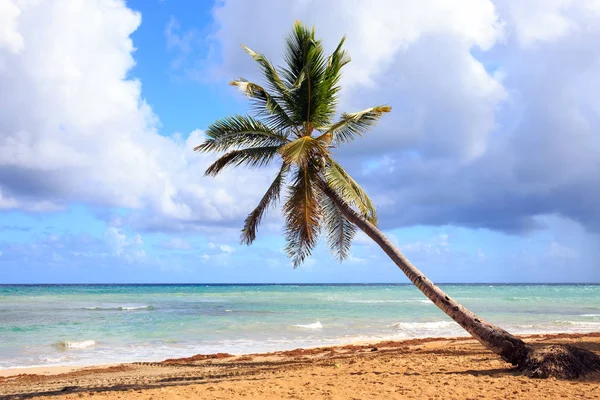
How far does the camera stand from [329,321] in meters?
25.2

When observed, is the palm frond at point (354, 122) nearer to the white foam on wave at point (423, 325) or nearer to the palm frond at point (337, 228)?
the palm frond at point (337, 228)

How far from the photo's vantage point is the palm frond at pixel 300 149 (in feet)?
32.2

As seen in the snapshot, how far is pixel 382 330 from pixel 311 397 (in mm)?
14488

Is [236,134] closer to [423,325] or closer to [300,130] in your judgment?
[300,130]

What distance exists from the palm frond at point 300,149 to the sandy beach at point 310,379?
3.91 meters

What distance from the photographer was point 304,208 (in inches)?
438

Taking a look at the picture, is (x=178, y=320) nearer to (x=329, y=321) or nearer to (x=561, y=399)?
(x=329, y=321)

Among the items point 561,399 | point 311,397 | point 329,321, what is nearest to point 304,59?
point 311,397

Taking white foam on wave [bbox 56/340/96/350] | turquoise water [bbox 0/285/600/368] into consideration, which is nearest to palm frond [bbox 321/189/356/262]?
turquoise water [bbox 0/285/600/368]

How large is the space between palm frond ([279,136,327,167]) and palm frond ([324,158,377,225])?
1.61 ft

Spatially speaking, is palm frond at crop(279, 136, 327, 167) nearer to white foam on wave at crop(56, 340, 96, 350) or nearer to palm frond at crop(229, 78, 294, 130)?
palm frond at crop(229, 78, 294, 130)

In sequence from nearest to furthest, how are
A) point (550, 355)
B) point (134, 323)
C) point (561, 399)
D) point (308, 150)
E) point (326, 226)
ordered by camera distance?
point (561, 399), point (550, 355), point (308, 150), point (326, 226), point (134, 323)

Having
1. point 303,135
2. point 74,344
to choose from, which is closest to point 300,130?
point 303,135

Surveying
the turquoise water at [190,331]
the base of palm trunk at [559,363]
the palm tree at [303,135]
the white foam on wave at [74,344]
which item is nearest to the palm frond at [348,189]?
the palm tree at [303,135]
